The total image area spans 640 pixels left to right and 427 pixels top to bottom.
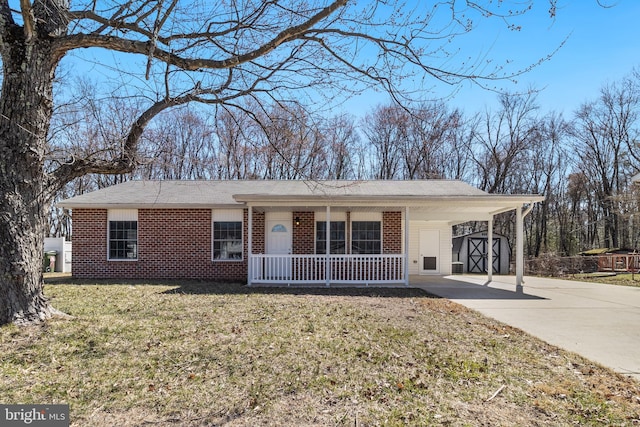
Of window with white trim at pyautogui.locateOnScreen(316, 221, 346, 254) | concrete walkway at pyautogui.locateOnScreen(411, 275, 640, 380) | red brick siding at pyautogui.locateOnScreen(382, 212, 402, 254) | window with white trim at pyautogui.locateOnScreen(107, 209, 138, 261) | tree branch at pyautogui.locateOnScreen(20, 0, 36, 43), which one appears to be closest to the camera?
tree branch at pyautogui.locateOnScreen(20, 0, 36, 43)

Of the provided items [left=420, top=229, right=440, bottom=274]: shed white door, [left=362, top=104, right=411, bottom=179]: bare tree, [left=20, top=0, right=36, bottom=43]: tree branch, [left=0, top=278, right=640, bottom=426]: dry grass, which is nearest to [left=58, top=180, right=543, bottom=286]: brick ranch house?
[left=420, top=229, right=440, bottom=274]: shed white door

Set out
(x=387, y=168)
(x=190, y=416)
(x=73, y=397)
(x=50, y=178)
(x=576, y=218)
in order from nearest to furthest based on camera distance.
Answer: (x=190, y=416)
(x=73, y=397)
(x=50, y=178)
(x=387, y=168)
(x=576, y=218)

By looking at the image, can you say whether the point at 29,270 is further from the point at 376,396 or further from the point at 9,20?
the point at 376,396

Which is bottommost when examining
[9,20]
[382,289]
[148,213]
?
[382,289]

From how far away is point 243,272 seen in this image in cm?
1325

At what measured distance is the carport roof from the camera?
35.5 ft

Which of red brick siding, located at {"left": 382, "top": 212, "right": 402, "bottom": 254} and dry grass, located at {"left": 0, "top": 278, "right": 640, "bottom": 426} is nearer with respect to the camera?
dry grass, located at {"left": 0, "top": 278, "right": 640, "bottom": 426}

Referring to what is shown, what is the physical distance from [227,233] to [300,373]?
31.6 ft

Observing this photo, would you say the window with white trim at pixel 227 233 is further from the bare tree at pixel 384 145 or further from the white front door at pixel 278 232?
the bare tree at pixel 384 145

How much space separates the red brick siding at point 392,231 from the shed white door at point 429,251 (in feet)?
11.0

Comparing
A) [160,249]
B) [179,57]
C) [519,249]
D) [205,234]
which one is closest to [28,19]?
[179,57]

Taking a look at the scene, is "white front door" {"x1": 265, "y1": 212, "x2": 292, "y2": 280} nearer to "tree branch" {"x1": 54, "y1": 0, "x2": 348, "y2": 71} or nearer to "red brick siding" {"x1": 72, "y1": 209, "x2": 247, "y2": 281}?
"red brick siding" {"x1": 72, "y1": 209, "x2": 247, "y2": 281}

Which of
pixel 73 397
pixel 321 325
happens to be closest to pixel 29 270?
pixel 73 397

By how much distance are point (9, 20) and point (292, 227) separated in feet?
29.4
